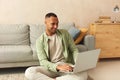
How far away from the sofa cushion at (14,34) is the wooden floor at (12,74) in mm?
466

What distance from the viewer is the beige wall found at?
13.6 ft

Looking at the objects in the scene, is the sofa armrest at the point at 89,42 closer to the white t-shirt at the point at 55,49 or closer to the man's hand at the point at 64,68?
the white t-shirt at the point at 55,49

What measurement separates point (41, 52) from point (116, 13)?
278cm

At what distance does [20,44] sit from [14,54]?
0.55 metres

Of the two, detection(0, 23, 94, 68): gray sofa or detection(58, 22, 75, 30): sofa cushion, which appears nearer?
detection(0, 23, 94, 68): gray sofa

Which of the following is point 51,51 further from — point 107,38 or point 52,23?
point 107,38

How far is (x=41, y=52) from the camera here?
246cm

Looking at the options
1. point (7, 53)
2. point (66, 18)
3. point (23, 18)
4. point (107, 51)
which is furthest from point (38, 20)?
point (107, 51)

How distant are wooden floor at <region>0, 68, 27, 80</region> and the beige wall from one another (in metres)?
0.95

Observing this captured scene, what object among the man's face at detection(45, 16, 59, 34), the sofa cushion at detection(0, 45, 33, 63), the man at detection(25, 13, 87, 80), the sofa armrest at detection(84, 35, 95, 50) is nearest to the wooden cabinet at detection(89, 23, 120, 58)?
the sofa armrest at detection(84, 35, 95, 50)

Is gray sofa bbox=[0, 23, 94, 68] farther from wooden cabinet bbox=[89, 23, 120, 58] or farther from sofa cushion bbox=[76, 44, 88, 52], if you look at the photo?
wooden cabinet bbox=[89, 23, 120, 58]

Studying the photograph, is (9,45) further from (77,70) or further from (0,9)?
(77,70)

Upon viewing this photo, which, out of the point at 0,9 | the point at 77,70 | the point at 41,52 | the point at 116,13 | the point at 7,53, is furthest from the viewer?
the point at 116,13

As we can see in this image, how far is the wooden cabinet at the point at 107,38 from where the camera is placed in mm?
4238
